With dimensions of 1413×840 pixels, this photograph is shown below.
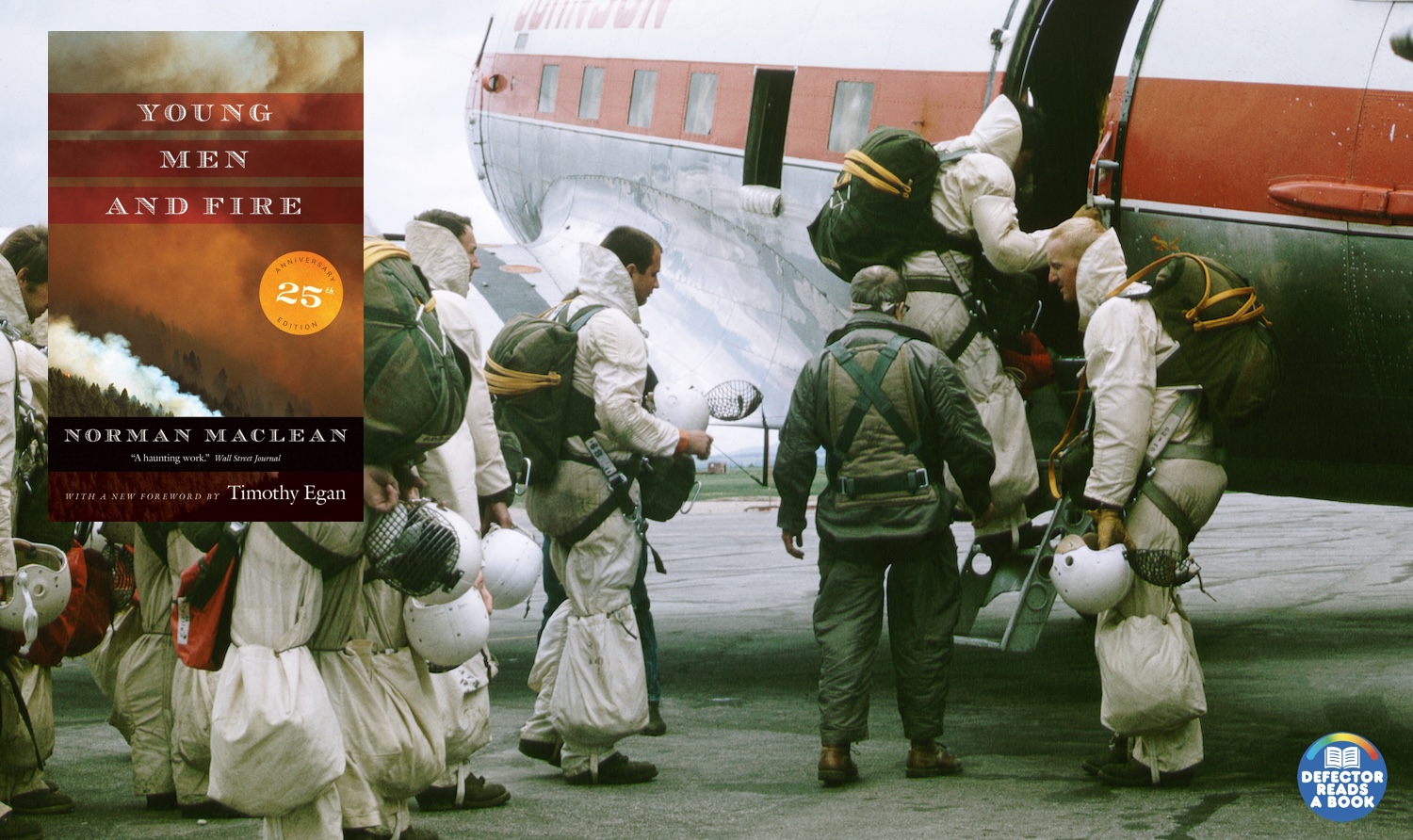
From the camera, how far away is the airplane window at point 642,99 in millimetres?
10023

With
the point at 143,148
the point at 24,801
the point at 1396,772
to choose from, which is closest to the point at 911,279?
the point at 1396,772

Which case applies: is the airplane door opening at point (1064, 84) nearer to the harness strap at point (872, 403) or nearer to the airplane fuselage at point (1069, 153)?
the airplane fuselage at point (1069, 153)

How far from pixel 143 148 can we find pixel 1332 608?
343 inches

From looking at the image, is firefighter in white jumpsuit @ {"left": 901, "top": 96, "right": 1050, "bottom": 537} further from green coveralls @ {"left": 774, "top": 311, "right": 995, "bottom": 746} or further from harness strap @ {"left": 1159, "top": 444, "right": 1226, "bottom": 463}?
harness strap @ {"left": 1159, "top": 444, "right": 1226, "bottom": 463}

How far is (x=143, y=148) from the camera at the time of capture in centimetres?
452

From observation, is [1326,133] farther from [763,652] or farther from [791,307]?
[763,652]

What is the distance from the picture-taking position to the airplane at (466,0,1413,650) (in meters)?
5.89

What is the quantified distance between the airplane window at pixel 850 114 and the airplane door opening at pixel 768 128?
46 cm

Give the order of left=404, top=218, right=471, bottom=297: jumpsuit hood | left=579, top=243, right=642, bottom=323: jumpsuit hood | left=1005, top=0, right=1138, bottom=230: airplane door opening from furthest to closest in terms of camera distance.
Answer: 1. left=1005, top=0, right=1138, bottom=230: airplane door opening
2. left=579, top=243, right=642, bottom=323: jumpsuit hood
3. left=404, top=218, right=471, bottom=297: jumpsuit hood

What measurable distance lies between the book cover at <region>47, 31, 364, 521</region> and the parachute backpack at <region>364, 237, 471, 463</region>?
4 centimetres

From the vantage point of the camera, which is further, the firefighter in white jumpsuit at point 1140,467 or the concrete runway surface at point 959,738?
the firefighter in white jumpsuit at point 1140,467

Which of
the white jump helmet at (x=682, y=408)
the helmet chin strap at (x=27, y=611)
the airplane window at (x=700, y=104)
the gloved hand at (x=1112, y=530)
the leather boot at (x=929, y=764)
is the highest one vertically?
the airplane window at (x=700, y=104)

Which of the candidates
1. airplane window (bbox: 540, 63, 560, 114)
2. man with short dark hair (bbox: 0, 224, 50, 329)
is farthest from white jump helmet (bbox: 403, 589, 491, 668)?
airplane window (bbox: 540, 63, 560, 114)

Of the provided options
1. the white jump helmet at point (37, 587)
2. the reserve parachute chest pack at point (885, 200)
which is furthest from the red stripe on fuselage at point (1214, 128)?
the white jump helmet at point (37, 587)
